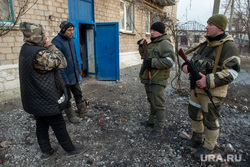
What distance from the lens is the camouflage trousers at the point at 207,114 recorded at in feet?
6.44

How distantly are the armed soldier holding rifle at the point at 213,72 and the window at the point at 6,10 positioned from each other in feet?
14.0

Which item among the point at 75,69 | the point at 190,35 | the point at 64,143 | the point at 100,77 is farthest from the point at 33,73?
the point at 100,77

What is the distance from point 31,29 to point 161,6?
38.5 ft

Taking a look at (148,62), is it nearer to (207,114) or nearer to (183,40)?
(207,114)

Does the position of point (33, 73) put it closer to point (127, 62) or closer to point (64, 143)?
point (64, 143)

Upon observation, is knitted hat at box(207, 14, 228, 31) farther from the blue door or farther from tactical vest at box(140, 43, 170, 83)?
the blue door

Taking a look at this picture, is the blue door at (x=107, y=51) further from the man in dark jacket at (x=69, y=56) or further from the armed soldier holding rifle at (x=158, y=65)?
the armed soldier holding rifle at (x=158, y=65)

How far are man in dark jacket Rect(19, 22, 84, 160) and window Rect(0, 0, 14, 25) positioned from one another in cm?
304

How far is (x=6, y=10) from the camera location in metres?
3.92

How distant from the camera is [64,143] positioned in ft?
6.66

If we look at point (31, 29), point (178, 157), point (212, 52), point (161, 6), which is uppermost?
point (161, 6)

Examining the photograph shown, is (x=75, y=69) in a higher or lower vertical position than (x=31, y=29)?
lower

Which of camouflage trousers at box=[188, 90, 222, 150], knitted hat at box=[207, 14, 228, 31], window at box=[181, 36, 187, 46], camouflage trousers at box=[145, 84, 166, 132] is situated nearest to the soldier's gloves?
camouflage trousers at box=[145, 84, 166, 132]

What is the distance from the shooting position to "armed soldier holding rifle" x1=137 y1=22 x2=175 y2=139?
232cm
